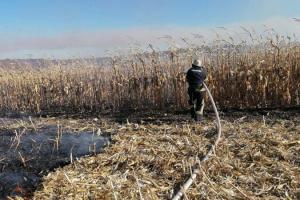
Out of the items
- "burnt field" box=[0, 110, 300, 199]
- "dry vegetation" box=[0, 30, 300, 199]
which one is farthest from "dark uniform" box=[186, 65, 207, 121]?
"burnt field" box=[0, 110, 300, 199]

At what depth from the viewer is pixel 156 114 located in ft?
46.3

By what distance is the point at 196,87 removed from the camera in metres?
11.9

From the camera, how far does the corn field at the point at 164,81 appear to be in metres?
13.5

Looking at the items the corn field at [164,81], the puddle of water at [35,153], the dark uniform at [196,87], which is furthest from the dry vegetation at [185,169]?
the corn field at [164,81]

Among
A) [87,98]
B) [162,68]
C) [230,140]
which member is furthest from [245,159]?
[87,98]

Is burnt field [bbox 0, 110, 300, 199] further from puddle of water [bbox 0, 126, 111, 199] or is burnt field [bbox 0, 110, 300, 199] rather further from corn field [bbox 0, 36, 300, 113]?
corn field [bbox 0, 36, 300, 113]

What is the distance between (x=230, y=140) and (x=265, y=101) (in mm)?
5576

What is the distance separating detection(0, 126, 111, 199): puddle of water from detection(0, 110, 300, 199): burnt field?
14 millimetres

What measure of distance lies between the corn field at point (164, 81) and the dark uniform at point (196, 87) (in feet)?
6.59

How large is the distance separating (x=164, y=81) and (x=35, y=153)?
21.2 ft

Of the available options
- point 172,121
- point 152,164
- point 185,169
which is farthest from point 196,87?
point 185,169

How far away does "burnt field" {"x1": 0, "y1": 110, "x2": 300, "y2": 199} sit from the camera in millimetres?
5664

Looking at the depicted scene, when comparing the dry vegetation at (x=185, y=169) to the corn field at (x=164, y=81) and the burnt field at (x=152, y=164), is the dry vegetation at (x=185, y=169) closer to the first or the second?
the burnt field at (x=152, y=164)

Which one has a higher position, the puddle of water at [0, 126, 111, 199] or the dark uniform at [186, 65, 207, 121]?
the dark uniform at [186, 65, 207, 121]
